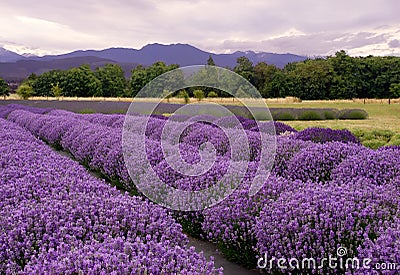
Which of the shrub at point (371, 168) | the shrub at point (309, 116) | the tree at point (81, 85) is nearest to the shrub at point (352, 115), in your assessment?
the shrub at point (309, 116)

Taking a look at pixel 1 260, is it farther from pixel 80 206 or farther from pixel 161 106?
pixel 161 106

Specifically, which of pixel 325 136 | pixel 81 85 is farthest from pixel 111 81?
pixel 325 136

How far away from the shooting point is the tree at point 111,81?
5625 centimetres

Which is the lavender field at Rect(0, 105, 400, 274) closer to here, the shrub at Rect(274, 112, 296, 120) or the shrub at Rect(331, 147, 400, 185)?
the shrub at Rect(331, 147, 400, 185)

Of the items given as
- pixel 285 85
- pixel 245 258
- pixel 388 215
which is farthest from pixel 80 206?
pixel 285 85

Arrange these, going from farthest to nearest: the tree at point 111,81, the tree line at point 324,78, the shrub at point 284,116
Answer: the tree at point 111,81, the tree line at point 324,78, the shrub at point 284,116

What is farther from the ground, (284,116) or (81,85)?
(81,85)

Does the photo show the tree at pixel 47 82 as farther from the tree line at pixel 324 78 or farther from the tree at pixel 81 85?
the tree line at pixel 324 78

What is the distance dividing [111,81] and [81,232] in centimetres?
5527

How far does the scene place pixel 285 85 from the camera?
4628cm

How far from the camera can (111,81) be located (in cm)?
5588

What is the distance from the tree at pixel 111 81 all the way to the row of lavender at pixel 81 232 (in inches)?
2124

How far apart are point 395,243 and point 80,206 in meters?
1.90

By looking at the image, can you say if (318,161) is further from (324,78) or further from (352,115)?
(324,78)
